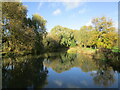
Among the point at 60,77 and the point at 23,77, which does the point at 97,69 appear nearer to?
the point at 60,77

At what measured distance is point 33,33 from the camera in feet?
45.5

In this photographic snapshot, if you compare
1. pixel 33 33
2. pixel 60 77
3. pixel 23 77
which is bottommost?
pixel 60 77

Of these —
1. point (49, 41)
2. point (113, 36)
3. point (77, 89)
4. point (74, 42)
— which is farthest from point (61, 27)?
point (77, 89)

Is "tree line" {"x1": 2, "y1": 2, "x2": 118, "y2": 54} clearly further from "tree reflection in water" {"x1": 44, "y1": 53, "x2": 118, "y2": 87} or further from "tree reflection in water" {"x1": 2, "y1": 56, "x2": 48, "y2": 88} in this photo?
"tree reflection in water" {"x1": 44, "y1": 53, "x2": 118, "y2": 87}

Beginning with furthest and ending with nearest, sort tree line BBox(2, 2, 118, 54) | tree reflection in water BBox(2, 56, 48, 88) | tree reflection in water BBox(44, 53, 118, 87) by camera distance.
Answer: tree line BBox(2, 2, 118, 54) → tree reflection in water BBox(44, 53, 118, 87) → tree reflection in water BBox(2, 56, 48, 88)

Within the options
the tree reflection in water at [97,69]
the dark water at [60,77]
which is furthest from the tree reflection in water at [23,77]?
the tree reflection in water at [97,69]

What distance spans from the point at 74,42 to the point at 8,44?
44.3 meters

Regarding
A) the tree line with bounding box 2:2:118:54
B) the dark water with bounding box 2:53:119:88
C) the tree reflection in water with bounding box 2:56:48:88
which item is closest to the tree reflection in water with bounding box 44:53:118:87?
the dark water with bounding box 2:53:119:88

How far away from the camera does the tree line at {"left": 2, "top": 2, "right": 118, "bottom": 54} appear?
358 inches

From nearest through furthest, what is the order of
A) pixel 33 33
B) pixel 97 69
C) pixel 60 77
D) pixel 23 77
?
1. pixel 23 77
2. pixel 60 77
3. pixel 97 69
4. pixel 33 33

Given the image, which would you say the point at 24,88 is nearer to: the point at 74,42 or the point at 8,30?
the point at 8,30

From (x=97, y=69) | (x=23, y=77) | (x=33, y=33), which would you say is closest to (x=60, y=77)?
(x=23, y=77)

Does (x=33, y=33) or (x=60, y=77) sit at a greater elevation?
(x=33, y=33)

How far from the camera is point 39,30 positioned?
29.7m
